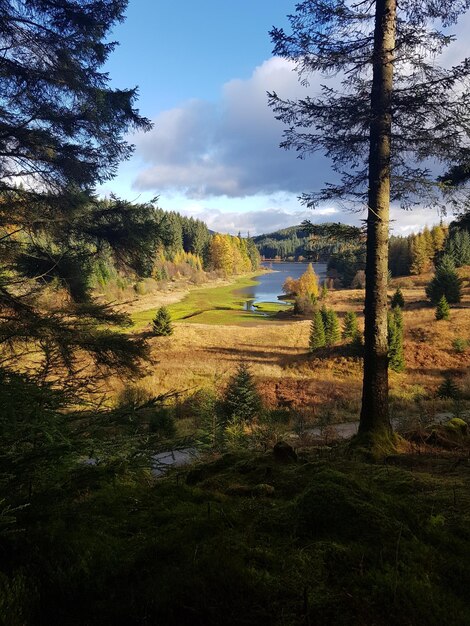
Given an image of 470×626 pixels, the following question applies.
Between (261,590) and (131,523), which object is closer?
(261,590)

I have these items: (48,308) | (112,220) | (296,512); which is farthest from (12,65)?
(296,512)

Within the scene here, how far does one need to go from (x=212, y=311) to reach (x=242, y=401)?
42.3 meters

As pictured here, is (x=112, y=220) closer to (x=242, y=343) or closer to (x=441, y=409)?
(x=441, y=409)

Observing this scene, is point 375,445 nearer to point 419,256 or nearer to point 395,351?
point 395,351

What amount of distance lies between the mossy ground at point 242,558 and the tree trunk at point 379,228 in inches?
142

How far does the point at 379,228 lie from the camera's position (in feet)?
22.0

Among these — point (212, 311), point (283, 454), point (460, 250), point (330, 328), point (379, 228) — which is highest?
point (460, 250)

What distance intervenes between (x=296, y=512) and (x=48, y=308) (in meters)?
4.98

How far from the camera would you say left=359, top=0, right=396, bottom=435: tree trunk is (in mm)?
6566

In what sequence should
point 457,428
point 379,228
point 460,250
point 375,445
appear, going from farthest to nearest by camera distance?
point 460,250 → point 457,428 → point 379,228 → point 375,445

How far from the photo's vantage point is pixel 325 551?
2100mm

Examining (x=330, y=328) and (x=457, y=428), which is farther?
(x=330, y=328)

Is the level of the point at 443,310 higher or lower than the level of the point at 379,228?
lower

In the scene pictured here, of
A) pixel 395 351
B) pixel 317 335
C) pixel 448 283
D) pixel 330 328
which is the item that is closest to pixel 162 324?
pixel 317 335
